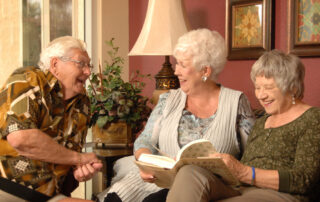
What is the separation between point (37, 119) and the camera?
190 cm

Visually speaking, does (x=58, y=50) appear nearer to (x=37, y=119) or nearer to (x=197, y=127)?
(x=37, y=119)

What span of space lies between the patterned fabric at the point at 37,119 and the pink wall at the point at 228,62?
1.22 metres

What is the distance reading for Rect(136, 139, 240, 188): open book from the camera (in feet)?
5.47

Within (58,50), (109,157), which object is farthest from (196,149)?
(109,157)

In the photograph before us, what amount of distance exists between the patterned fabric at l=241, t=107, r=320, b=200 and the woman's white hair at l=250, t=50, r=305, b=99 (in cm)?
13

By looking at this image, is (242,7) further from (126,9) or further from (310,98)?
(126,9)

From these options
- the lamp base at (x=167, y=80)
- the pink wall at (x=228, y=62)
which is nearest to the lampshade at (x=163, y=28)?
the lamp base at (x=167, y=80)

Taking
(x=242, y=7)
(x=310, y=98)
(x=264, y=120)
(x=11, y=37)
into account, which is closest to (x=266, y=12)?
(x=242, y=7)

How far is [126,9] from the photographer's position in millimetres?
4008

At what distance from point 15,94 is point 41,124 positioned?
0.68ft

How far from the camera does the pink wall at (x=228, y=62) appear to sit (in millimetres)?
2459

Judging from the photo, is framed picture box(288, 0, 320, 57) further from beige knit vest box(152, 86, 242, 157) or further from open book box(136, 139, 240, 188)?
open book box(136, 139, 240, 188)

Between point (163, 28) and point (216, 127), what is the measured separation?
95 cm

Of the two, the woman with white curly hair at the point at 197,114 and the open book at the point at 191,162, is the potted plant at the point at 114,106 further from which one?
the open book at the point at 191,162
